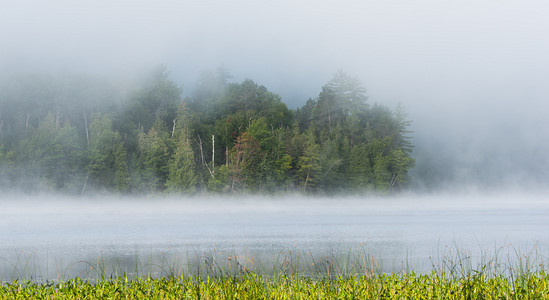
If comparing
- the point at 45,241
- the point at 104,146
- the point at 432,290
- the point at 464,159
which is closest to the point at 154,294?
the point at 432,290

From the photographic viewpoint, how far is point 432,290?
8648 millimetres

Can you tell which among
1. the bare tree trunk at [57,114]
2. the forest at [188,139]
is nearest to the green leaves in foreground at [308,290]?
the forest at [188,139]

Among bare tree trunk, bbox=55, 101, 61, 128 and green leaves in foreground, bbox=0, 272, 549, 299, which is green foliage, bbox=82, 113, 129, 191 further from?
green leaves in foreground, bbox=0, 272, 549, 299

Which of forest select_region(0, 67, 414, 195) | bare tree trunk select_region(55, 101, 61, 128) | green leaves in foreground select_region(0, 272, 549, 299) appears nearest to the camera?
green leaves in foreground select_region(0, 272, 549, 299)

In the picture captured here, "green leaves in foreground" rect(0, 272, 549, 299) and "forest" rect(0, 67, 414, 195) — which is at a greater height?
"forest" rect(0, 67, 414, 195)

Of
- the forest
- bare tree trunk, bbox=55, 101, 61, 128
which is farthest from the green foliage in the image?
bare tree trunk, bbox=55, 101, 61, 128

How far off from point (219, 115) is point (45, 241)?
2869 inches

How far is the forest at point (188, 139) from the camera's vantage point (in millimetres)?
78875

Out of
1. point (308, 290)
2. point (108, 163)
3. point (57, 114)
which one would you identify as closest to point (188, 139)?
point (108, 163)

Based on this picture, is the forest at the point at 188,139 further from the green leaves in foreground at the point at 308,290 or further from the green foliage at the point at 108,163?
the green leaves in foreground at the point at 308,290

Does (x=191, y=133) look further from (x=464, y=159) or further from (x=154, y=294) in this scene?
(x=154, y=294)

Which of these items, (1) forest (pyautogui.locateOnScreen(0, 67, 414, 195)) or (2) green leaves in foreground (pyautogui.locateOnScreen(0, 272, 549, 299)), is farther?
(1) forest (pyautogui.locateOnScreen(0, 67, 414, 195))

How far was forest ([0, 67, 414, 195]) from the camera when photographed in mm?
78875

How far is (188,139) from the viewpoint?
81875 mm
